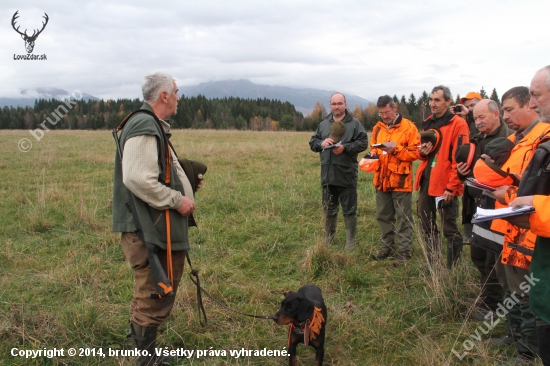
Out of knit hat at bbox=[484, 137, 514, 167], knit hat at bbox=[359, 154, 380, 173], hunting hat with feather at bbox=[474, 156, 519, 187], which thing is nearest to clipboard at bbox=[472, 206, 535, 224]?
hunting hat with feather at bbox=[474, 156, 519, 187]

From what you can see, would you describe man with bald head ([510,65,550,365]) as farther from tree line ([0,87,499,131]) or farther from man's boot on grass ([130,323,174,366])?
tree line ([0,87,499,131])

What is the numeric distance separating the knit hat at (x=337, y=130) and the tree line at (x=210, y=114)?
43.6 metres

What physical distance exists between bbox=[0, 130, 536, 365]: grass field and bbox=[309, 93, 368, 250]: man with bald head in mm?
529

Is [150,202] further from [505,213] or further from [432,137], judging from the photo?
[432,137]

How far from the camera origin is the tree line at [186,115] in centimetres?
5988

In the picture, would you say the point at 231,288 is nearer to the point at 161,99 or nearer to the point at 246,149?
the point at 161,99

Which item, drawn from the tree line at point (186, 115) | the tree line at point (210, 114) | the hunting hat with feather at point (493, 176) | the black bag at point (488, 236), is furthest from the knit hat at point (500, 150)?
the tree line at point (186, 115)

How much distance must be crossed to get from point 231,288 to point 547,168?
353 cm

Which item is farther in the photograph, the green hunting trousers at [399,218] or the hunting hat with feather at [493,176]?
the green hunting trousers at [399,218]

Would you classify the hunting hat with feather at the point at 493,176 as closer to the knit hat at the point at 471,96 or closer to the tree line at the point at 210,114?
the knit hat at the point at 471,96

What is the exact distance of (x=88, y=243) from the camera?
593 cm

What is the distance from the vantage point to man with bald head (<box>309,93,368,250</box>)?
592 cm

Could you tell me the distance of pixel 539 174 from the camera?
80.7 inches

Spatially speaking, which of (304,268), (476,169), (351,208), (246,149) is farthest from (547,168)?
(246,149)
